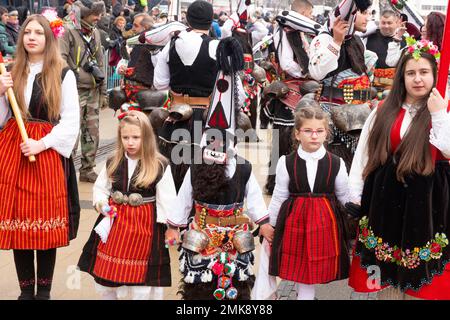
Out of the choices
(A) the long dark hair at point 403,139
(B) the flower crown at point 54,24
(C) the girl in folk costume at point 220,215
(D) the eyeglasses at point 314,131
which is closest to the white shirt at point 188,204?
(C) the girl in folk costume at point 220,215

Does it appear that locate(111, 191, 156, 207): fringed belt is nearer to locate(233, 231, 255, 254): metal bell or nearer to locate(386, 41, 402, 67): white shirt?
locate(233, 231, 255, 254): metal bell

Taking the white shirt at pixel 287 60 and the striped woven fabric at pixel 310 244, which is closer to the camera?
the striped woven fabric at pixel 310 244

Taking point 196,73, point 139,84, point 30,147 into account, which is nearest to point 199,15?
point 196,73

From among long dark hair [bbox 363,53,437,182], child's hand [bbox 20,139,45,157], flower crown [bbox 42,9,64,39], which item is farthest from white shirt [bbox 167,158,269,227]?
flower crown [bbox 42,9,64,39]

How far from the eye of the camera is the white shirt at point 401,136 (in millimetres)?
3398

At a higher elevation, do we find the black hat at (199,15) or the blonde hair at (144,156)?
the black hat at (199,15)

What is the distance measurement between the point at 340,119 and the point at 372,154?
1826mm

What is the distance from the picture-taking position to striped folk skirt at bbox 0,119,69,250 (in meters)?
4.18

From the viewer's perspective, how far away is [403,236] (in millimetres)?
3572

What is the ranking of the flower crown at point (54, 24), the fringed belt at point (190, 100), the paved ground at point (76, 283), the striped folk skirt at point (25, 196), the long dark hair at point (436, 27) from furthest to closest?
the fringed belt at point (190, 100) < the long dark hair at point (436, 27) < the paved ground at point (76, 283) < the flower crown at point (54, 24) < the striped folk skirt at point (25, 196)

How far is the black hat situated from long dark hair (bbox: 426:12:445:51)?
5.81ft

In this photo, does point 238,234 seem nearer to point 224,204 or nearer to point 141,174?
point 224,204

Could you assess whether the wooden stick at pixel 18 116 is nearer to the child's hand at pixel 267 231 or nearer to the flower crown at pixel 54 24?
the flower crown at pixel 54 24

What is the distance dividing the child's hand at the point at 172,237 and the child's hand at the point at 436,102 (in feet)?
5.23
